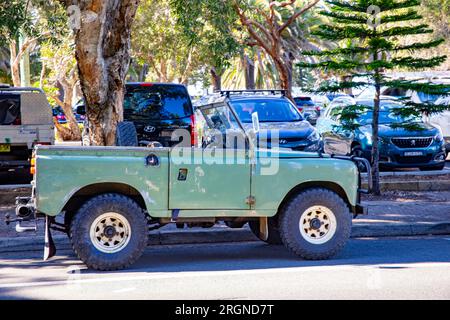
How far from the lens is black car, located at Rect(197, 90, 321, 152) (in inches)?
630

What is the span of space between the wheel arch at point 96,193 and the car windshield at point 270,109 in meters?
8.19

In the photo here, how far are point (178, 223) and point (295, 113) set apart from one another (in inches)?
348

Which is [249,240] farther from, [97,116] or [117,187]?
[97,116]

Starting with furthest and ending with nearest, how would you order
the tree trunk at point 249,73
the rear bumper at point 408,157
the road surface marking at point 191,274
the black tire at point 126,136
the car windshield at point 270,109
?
1. the tree trunk at point 249,73
2. the rear bumper at point 408,157
3. the car windshield at point 270,109
4. the black tire at point 126,136
5. the road surface marking at point 191,274

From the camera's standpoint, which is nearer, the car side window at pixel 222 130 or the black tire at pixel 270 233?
the car side window at pixel 222 130

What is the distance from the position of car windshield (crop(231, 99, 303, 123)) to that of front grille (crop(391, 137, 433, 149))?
2.36 meters

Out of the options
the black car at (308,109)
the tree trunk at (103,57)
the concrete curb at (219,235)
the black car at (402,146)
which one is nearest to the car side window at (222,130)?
the concrete curb at (219,235)

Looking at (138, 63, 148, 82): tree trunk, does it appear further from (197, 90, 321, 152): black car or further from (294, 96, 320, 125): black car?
(197, 90, 321, 152): black car

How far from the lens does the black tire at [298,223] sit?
29.3ft

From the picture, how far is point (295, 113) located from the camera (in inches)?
683

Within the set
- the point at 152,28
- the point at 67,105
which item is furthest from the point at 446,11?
the point at 67,105

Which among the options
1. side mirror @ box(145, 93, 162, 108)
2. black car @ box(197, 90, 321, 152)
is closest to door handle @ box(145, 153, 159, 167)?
black car @ box(197, 90, 321, 152)

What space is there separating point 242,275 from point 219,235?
2.42 m

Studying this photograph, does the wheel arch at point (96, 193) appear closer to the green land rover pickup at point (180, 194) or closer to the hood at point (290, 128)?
the green land rover pickup at point (180, 194)
